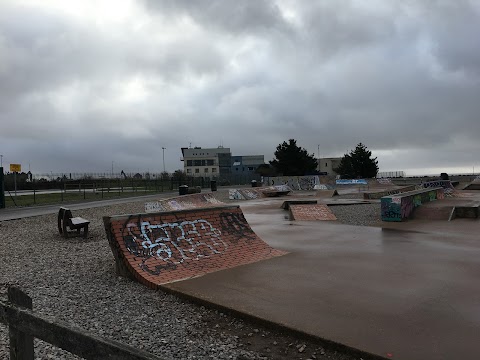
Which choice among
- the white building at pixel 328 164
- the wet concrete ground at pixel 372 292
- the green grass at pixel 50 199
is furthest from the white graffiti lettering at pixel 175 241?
the white building at pixel 328 164

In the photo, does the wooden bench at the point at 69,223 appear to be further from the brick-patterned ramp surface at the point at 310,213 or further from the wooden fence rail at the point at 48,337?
the wooden fence rail at the point at 48,337

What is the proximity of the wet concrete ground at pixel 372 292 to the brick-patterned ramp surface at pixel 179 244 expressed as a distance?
48 cm

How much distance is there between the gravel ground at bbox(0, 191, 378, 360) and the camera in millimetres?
3676

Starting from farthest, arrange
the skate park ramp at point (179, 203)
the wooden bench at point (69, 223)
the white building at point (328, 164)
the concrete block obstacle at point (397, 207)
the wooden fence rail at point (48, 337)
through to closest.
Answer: the white building at point (328, 164)
the skate park ramp at point (179, 203)
the concrete block obstacle at point (397, 207)
the wooden bench at point (69, 223)
the wooden fence rail at point (48, 337)

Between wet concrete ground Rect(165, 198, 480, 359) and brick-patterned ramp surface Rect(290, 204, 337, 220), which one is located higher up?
brick-patterned ramp surface Rect(290, 204, 337, 220)

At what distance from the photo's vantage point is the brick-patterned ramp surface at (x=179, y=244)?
6.19 meters

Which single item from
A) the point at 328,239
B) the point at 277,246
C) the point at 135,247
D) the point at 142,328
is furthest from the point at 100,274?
the point at 328,239

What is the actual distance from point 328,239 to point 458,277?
12.2 feet

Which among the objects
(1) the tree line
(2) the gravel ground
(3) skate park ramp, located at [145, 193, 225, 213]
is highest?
(1) the tree line

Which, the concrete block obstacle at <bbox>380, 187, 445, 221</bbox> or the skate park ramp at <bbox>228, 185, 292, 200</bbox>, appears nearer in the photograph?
the concrete block obstacle at <bbox>380, 187, 445, 221</bbox>

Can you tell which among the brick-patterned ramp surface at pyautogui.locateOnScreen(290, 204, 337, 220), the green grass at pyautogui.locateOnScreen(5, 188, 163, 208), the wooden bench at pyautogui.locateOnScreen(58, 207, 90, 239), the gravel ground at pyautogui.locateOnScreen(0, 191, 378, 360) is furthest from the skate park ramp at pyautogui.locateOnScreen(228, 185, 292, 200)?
the gravel ground at pyautogui.locateOnScreen(0, 191, 378, 360)

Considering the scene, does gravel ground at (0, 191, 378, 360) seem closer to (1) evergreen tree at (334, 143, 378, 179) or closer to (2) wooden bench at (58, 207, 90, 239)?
(2) wooden bench at (58, 207, 90, 239)

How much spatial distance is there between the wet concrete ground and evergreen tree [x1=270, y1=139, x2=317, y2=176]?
190 ft

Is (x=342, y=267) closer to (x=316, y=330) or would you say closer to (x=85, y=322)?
(x=316, y=330)
